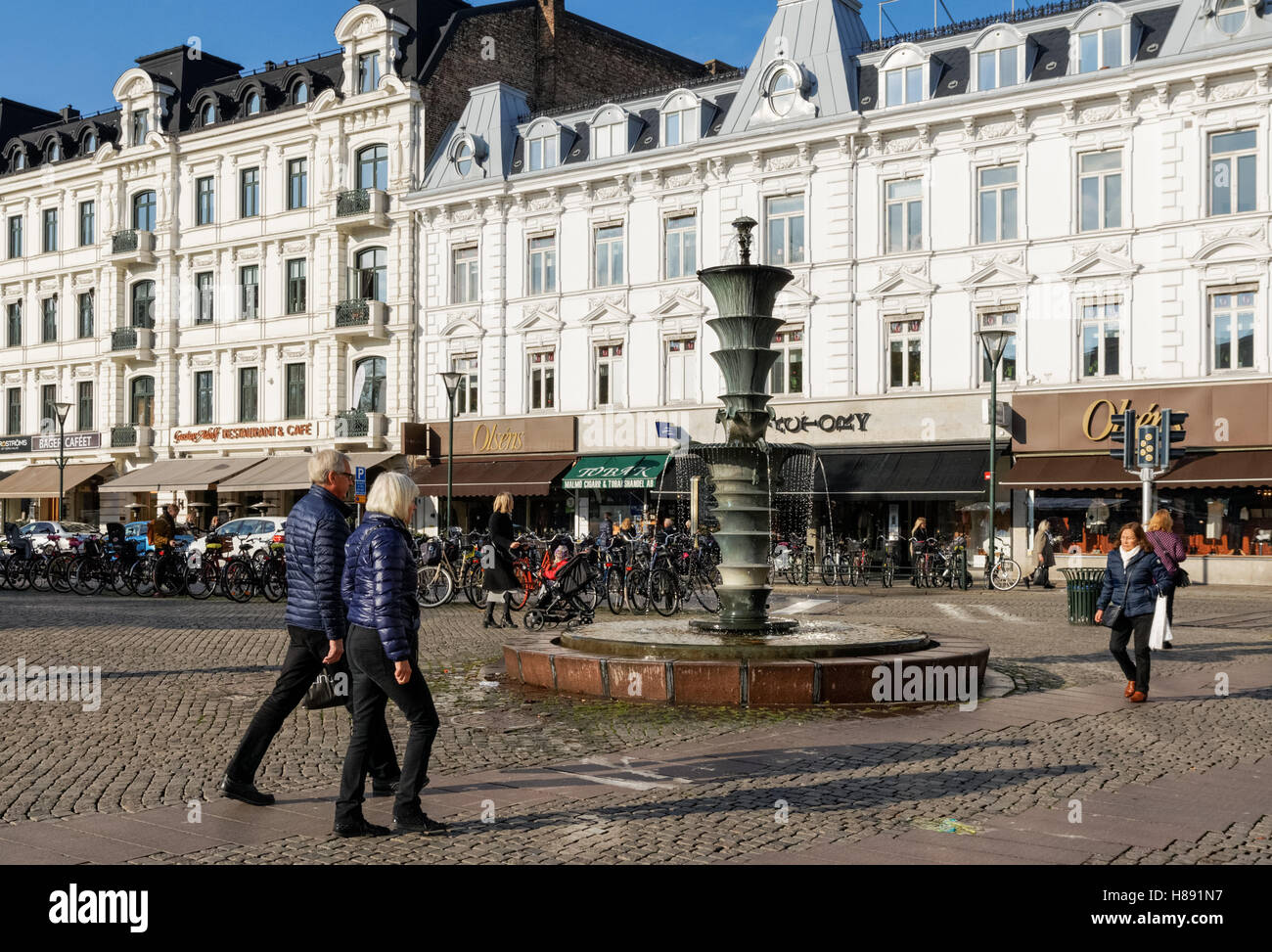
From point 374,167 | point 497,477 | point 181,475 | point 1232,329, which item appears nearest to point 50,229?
point 181,475

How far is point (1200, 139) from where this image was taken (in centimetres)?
2716

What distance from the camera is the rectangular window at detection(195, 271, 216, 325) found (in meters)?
43.8

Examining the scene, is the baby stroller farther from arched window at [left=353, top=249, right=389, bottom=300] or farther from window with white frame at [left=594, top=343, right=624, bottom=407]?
arched window at [left=353, top=249, right=389, bottom=300]

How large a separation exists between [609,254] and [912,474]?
10768 mm

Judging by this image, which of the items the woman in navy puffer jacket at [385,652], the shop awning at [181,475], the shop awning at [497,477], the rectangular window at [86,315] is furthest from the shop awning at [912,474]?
the rectangular window at [86,315]

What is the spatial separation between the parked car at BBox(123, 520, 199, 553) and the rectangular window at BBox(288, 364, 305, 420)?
21.5ft

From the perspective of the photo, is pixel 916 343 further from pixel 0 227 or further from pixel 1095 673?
pixel 0 227

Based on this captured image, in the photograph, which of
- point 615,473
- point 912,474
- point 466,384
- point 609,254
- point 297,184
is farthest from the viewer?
point 297,184

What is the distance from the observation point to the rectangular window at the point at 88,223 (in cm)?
4681

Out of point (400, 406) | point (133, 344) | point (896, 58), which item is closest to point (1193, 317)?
point (896, 58)

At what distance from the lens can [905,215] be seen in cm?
3098

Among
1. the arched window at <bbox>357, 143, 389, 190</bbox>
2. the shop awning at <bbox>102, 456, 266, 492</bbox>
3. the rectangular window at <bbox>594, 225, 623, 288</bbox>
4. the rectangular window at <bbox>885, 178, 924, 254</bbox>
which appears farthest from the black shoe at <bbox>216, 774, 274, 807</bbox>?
the shop awning at <bbox>102, 456, 266, 492</bbox>

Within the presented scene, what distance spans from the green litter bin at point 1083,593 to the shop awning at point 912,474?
1046 cm

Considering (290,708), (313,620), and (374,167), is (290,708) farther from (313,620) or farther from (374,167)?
(374,167)
